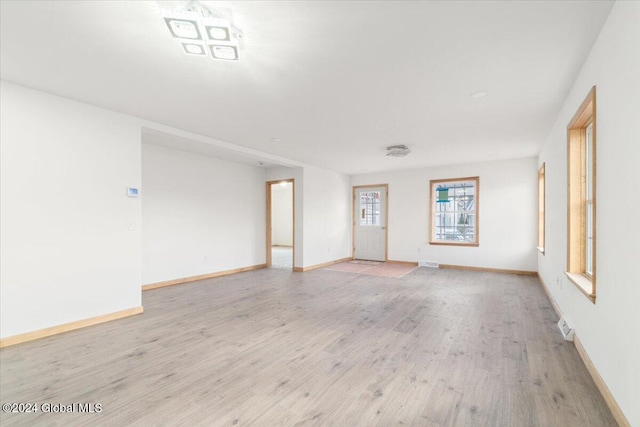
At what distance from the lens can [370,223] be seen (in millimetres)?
8352

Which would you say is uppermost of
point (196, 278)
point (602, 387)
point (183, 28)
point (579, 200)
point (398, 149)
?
point (183, 28)

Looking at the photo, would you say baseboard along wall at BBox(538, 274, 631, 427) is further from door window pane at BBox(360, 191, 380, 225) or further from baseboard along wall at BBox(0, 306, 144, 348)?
door window pane at BBox(360, 191, 380, 225)

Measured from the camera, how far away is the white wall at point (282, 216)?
1257cm

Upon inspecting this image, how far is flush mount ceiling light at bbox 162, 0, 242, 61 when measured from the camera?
5.88 ft

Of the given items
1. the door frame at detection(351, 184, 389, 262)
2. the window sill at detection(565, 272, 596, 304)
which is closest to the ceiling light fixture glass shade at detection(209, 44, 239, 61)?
the window sill at detection(565, 272, 596, 304)

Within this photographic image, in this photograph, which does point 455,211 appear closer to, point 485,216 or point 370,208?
point 485,216

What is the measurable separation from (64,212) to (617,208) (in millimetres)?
4766

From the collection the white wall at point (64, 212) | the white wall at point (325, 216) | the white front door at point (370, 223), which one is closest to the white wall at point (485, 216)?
the white front door at point (370, 223)

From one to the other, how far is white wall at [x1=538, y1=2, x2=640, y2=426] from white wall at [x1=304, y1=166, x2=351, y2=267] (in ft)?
16.4

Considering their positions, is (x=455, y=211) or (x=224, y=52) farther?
(x=455, y=211)

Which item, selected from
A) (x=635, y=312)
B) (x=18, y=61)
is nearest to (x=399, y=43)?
(x=635, y=312)

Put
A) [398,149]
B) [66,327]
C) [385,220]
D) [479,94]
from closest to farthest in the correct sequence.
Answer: [479,94]
[66,327]
[398,149]
[385,220]

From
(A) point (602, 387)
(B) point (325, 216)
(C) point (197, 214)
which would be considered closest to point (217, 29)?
(A) point (602, 387)

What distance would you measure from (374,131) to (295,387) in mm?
3464
